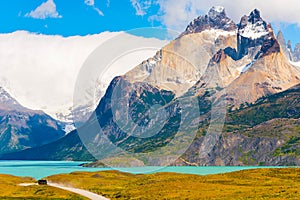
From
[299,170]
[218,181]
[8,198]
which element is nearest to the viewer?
[8,198]

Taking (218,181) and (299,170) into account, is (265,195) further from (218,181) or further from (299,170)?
(299,170)

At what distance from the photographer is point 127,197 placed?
133 metres

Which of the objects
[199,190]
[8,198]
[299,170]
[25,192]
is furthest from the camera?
[299,170]

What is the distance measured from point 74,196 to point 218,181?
5982 centimetres

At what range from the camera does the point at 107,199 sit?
127438 millimetres

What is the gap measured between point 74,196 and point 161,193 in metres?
23.8

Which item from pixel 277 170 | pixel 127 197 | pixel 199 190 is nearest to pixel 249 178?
pixel 277 170

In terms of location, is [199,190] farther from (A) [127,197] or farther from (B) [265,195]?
(B) [265,195]

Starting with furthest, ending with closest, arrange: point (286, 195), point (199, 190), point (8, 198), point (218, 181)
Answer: point (218, 181) → point (199, 190) → point (8, 198) → point (286, 195)

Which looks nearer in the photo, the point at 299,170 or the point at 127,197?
the point at 127,197

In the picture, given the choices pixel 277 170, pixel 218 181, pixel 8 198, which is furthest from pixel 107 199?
pixel 277 170

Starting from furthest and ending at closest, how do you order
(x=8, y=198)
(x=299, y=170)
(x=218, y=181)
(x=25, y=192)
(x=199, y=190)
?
(x=299, y=170), (x=218, y=181), (x=25, y=192), (x=199, y=190), (x=8, y=198)

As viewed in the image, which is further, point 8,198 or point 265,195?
point 8,198

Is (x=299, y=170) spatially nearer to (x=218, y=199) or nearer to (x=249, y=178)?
(x=249, y=178)
